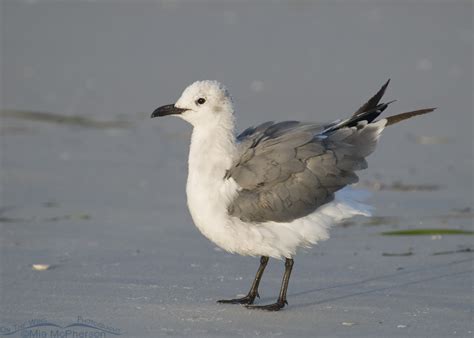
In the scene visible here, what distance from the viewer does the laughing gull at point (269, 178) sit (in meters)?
5.82

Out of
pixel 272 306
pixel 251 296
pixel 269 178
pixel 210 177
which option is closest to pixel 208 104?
pixel 210 177

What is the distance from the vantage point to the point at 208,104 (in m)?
6.21

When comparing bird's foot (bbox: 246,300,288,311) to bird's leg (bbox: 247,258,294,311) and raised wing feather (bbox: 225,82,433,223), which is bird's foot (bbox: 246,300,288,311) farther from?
raised wing feather (bbox: 225,82,433,223)

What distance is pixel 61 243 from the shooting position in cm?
716

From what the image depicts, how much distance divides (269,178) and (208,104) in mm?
667

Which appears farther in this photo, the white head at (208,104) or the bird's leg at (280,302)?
the white head at (208,104)

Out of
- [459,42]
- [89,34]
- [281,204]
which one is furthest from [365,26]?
[281,204]

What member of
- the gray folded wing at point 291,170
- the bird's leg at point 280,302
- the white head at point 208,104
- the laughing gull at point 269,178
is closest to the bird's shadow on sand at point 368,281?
the bird's leg at point 280,302

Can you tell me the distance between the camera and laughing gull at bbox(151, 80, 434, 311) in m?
5.82

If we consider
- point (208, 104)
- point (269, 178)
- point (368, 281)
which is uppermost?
point (208, 104)

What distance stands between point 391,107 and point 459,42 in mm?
4360

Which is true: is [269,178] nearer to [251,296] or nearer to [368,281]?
[251,296]

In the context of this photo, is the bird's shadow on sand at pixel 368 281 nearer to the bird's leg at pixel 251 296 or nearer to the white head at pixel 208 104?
the bird's leg at pixel 251 296

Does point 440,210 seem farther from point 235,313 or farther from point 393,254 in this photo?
point 235,313
